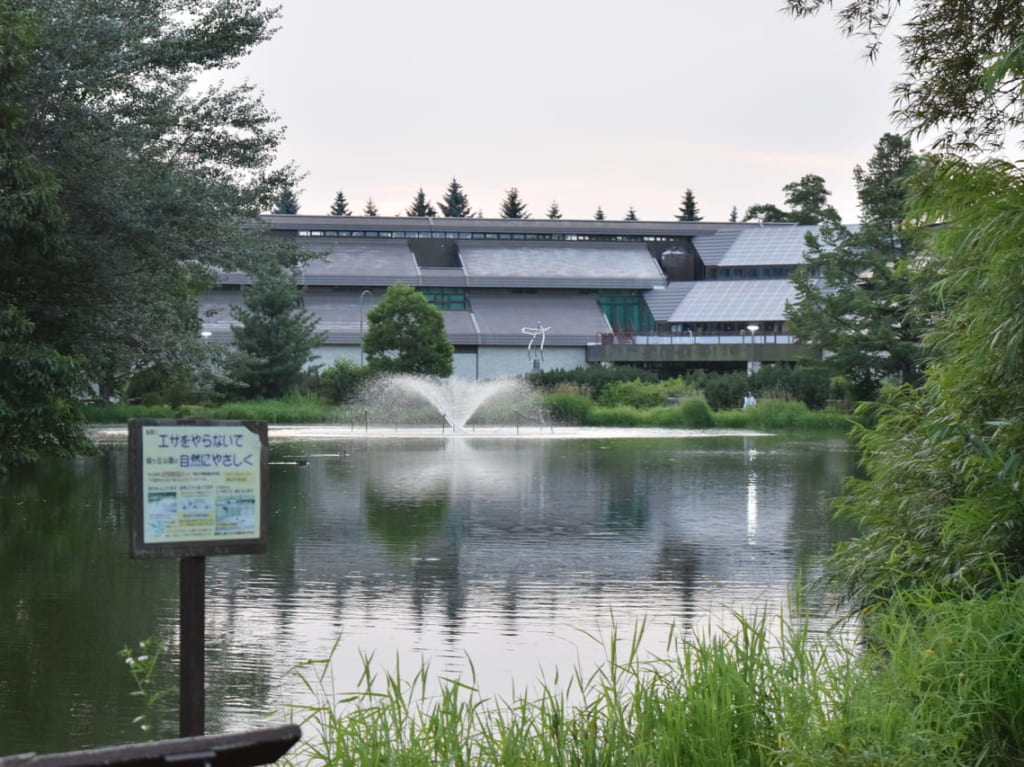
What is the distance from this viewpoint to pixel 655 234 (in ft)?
301

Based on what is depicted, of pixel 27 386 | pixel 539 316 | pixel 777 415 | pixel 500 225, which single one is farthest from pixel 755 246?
pixel 27 386

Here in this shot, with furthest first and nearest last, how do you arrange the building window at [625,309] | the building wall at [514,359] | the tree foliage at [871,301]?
the building window at [625,309] → the building wall at [514,359] → the tree foliage at [871,301]

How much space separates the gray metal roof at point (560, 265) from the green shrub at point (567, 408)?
31527mm

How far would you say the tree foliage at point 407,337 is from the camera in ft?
200

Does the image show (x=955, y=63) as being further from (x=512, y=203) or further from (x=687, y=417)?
(x=512, y=203)

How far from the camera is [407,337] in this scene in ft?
201

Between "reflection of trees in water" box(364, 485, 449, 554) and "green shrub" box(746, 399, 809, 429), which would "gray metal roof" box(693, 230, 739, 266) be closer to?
"green shrub" box(746, 399, 809, 429)

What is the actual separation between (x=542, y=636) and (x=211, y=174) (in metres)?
16.5

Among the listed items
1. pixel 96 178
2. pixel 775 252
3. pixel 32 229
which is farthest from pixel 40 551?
pixel 775 252

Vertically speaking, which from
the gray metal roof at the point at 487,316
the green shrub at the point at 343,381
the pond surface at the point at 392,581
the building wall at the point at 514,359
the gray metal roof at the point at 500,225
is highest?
the gray metal roof at the point at 500,225

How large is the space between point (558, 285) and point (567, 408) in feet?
110

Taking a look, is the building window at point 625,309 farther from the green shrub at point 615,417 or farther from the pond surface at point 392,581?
the pond surface at point 392,581

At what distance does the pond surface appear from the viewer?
27.6 ft

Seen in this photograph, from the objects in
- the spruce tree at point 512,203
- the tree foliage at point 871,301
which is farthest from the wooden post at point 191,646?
the spruce tree at point 512,203
